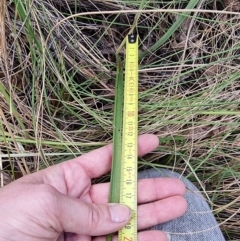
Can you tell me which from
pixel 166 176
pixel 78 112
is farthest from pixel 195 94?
pixel 78 112

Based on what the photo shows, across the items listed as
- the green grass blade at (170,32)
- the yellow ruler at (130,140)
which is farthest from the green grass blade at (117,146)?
the green grass blade at (170,32)

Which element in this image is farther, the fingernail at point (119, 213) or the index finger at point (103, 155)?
the index finger at point (103, 155)

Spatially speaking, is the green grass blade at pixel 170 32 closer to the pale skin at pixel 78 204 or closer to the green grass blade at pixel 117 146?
the green grass blade at pixel 117 146

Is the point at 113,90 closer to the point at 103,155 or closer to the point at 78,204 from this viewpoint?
the point at 103,155

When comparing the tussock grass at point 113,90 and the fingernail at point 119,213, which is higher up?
the tussock grass at point 113,90

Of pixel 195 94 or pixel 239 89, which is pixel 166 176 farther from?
pixel 239 89

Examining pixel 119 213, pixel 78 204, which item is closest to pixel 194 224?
pixel 119 213

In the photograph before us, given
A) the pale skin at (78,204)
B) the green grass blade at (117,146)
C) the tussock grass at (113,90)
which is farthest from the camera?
the tussock grass at (113,90)
